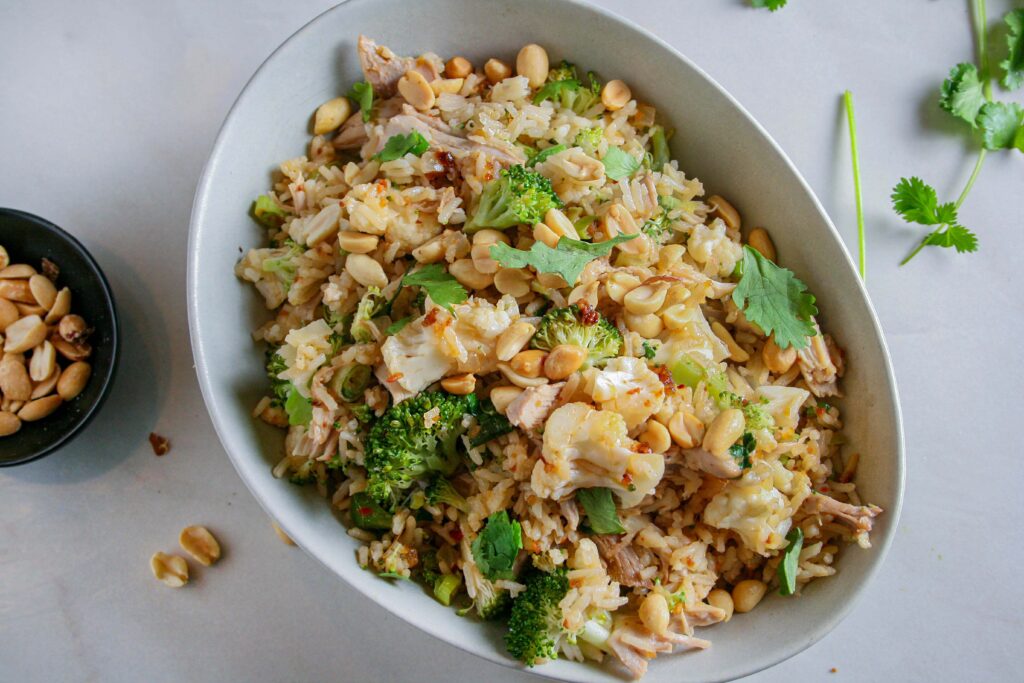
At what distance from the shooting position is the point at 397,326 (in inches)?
99.3

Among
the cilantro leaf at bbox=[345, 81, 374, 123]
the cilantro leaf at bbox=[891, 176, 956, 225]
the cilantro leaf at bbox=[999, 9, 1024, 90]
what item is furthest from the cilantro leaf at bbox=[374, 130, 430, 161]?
the cilantro leaf at bbox=[999, 9, 1024, 90]

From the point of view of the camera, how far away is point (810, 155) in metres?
3.33

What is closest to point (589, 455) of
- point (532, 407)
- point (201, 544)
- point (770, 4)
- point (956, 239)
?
point (532, 407)

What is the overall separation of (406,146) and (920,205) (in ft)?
6.95

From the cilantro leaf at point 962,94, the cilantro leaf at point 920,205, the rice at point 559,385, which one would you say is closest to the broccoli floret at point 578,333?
the rice at point 559,385

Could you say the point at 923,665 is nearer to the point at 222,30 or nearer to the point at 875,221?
the point at 875,221

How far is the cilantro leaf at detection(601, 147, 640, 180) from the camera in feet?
8.94

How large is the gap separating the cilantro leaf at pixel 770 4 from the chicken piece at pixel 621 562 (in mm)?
2387

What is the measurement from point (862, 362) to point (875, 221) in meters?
0.93

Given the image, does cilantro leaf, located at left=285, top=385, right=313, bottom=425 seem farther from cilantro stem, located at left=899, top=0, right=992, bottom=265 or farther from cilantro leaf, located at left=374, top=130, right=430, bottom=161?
cilantro stem, located at left=899, top=0, right=992, bottom=265

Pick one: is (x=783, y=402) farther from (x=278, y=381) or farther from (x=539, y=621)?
(x=278, y=381)

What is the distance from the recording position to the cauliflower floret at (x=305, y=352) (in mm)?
2537

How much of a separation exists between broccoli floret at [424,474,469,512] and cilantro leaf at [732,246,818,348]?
116cm

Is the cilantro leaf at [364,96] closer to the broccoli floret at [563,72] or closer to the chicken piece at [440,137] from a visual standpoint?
the chicken piece at [440,137]
